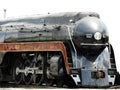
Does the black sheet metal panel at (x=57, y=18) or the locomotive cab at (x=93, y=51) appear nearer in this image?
the locomotive cab at (x=93, y=51)

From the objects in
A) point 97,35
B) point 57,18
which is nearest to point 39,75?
point 57,18

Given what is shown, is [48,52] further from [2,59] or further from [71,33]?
[2,59]

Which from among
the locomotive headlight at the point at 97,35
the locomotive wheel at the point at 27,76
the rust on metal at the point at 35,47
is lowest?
the locomotive wheel at the point at 27,76

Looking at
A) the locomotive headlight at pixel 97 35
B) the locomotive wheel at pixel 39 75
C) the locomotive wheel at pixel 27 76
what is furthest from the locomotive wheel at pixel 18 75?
the locomotive headlight at pixel 97 35

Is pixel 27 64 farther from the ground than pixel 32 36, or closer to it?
closer to it

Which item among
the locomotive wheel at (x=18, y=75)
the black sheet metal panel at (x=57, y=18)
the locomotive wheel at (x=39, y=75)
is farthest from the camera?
the locomotive wheel at (x=18, y=75)

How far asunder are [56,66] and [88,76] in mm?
1402

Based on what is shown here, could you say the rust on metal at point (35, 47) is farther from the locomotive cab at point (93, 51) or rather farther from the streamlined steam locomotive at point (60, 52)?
the locomotive cab at point (93, 51)

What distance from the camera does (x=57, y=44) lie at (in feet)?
55.0

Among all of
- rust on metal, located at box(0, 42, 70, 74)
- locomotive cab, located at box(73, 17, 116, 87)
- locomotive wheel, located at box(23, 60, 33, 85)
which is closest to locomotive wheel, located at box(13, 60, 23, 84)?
locomotive wheel, located at box(23, 60, 33, 85)

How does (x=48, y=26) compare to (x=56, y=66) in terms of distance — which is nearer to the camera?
(x=56, y=66)

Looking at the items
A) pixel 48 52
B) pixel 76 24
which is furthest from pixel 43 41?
pixel 76 24

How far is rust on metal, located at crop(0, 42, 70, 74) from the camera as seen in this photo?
647 inches

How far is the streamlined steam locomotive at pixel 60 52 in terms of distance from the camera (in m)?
16.3
